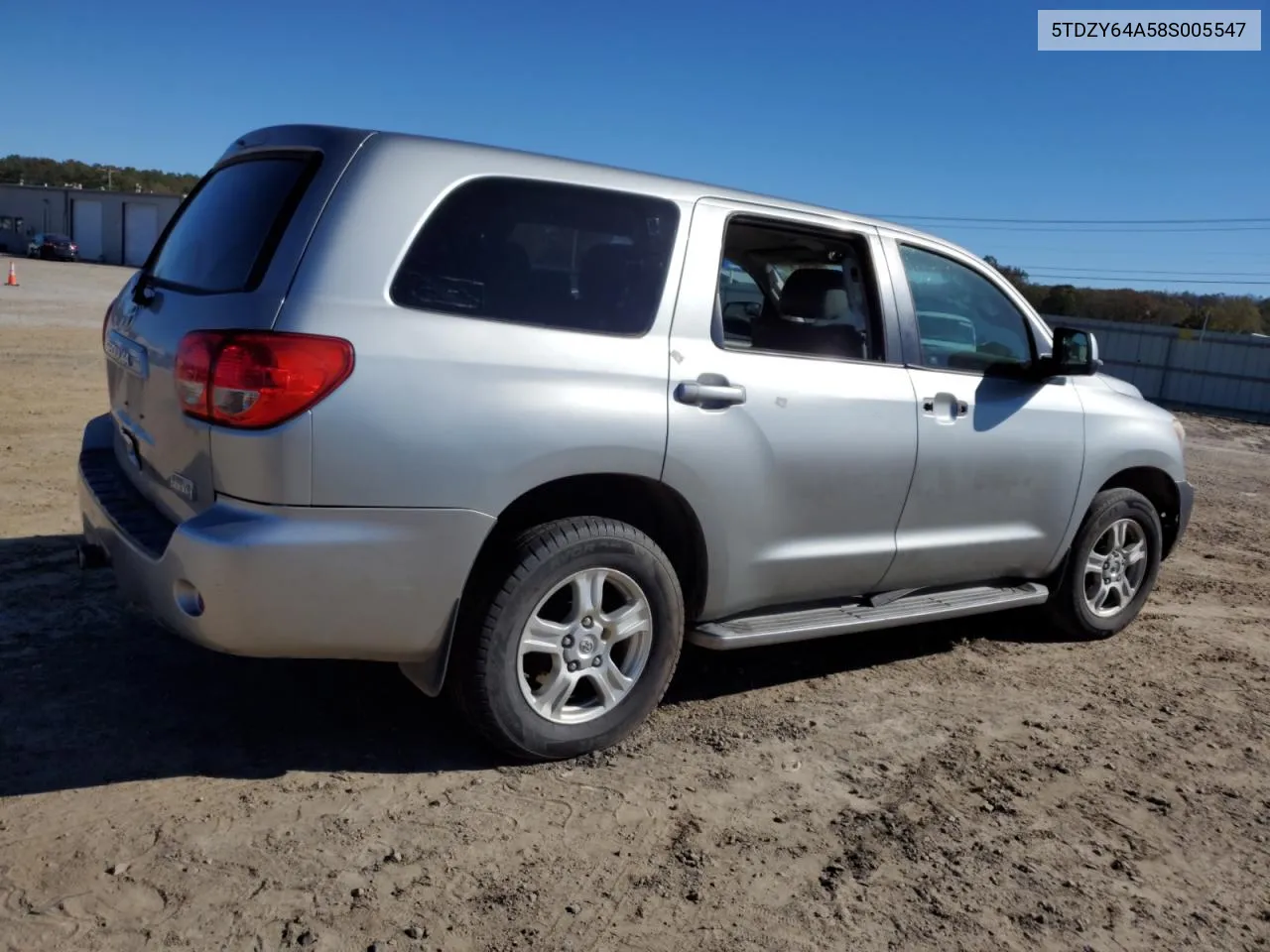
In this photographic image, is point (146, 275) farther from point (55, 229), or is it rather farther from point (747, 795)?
point (55, 229)

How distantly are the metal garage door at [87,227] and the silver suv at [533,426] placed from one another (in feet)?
221

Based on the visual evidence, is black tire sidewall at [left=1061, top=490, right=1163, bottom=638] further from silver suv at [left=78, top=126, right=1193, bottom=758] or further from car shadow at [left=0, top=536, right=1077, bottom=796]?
car shadow at [left=0, top=536, right=1077, bottom=796]

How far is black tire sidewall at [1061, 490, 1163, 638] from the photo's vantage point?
17.3 feet

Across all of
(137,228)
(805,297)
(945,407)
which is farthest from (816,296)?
(137,228)

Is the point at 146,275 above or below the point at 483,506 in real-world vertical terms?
above

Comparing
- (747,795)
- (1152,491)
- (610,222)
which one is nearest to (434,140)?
(610,222)

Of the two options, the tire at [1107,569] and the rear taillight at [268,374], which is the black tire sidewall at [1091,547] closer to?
the tire at [1107,569]

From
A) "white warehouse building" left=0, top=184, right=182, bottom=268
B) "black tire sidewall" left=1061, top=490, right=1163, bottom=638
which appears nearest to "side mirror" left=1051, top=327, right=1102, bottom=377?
"black tire sidewall" left=1061, top=490, right=1163, bottom=638

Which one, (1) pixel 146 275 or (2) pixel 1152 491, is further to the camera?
(2) pixel 1152 491

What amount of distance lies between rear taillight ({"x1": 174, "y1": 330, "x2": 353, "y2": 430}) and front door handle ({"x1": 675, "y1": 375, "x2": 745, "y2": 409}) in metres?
1.12

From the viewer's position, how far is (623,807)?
3.41 metres

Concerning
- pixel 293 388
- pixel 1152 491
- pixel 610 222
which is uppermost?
pixel 610 222

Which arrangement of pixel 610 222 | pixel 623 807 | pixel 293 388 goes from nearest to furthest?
pixel 293 388 < pixel 623 807 < pixel 610 222

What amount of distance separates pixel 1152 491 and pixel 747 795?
3336mm
